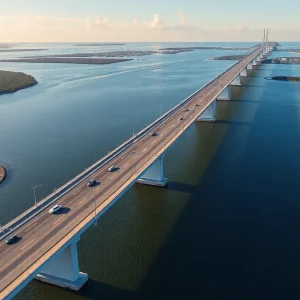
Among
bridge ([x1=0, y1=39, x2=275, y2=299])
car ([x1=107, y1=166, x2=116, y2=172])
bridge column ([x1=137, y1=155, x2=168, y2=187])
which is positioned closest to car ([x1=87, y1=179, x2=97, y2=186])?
bridge ([x1=0, y1=39, x2=275, y2=299])

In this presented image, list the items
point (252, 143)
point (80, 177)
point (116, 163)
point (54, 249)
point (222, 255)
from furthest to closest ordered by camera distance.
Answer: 1. point (252, 143)
2. point (116, 163)
3. point (80, 177)
4. point (222, 255)
5. point (54, 249)

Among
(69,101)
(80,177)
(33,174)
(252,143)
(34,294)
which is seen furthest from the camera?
(69,101)

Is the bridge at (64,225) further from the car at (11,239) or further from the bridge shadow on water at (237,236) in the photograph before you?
the bridge shadow on water at (237,236)

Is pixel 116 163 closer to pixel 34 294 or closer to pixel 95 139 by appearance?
pixel 34 294

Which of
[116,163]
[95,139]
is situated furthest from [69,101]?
[116,163]

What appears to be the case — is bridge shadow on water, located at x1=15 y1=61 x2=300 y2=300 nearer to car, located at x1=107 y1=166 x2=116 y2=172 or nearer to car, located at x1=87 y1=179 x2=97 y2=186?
car, located at x1=87 y1=179 x2=97 y2=186
